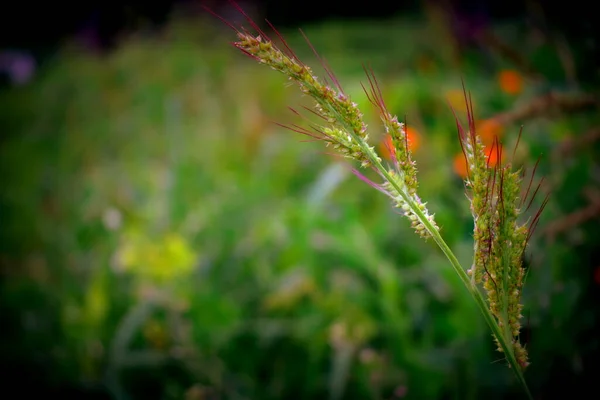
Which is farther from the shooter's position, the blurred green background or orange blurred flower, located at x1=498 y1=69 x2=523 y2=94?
orange blurred flower, located at x1=498 y1=69 x2=523 y2=94

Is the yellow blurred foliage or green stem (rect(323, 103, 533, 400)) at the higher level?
the yellow blurred foliage

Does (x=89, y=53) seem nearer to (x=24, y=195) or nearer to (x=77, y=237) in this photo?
(x=24, y=195)

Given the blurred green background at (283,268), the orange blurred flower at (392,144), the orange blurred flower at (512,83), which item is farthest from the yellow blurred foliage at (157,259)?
the orange blurred flower at (512,83)

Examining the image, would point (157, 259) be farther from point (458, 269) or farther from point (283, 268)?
point (458, 269)

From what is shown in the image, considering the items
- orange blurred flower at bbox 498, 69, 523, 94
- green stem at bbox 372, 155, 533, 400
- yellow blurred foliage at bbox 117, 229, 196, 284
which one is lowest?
green stem at bbox 372, 155, 533, 400

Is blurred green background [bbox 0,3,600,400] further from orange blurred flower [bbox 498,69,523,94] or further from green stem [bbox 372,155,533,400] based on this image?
green stem [bbox 372,155,533,400]

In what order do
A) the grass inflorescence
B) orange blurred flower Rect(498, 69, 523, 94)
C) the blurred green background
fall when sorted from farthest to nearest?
orange blurred flower Rect(498, 69, 523, 94) → the blurred green background → the grass inflorescence

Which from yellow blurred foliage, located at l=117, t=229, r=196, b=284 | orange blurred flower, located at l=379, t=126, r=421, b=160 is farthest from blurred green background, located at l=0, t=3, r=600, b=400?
orange blurred flower, located at l=379, t=126, r=421, b=160

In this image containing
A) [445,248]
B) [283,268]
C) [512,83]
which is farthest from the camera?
A: [512,83]

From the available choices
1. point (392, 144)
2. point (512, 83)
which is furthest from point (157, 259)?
point (512, 83)
